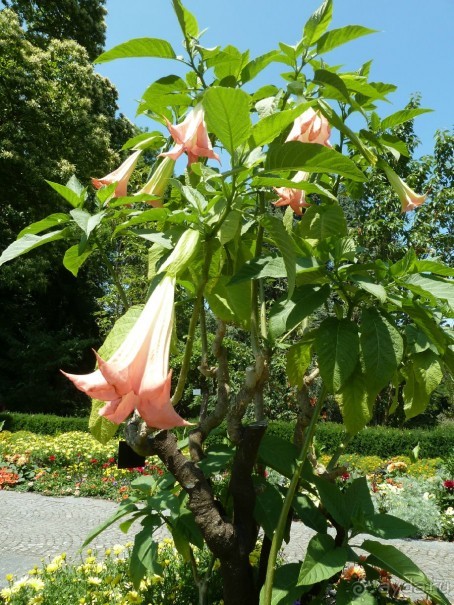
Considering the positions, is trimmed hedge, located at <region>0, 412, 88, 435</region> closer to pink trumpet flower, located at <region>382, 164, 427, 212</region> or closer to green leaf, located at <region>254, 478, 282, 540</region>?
green leaf, located at <region>254, 478, 282, 540</region>

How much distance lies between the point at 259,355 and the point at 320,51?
0.63 meters

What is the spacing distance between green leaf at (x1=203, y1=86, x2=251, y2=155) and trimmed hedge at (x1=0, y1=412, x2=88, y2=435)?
11606mm

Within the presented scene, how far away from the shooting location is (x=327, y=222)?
1.27m

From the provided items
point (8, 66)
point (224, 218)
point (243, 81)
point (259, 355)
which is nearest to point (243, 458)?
point (259, 355)

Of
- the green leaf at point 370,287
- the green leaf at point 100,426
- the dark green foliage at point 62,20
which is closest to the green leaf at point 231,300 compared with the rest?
the green leaf at point 370,287

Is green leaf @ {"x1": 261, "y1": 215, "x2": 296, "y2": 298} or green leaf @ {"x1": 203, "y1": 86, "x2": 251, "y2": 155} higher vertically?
green leaf @ {"x1": 203, "y1": 86, "x2": 251, "y2": 155}

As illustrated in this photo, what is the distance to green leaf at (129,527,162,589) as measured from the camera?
4.84ft

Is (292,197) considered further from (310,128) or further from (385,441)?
(385,441)

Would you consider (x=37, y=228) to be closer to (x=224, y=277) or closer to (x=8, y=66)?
(x=224, y=277)

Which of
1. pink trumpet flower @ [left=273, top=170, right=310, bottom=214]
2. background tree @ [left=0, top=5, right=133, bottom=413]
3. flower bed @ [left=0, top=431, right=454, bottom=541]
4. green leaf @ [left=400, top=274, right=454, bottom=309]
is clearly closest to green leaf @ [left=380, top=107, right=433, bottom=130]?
pink trumpet flower @ [left=273, top=170, right=310, bottom=214]

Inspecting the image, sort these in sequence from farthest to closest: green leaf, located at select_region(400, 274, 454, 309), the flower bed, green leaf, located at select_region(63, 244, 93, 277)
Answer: the flower bed
green leaf, located at select_region(63, 244, 93, 277)
green leaf, located at select_region(400, 274, 454, 309)

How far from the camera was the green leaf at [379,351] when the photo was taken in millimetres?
968

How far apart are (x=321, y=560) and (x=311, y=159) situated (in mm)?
851

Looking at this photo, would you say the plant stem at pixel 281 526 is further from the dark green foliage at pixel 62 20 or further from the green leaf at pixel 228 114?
the dark green foliage at pixel 62 20
